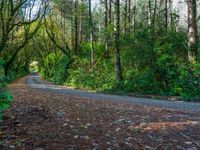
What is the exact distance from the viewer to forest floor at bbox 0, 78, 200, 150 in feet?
Answer: 19.3

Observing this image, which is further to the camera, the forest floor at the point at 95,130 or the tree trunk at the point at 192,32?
the tree trunk at the point at 192,32

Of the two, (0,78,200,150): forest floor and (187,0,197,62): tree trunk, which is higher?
(187,0,197,62): tree trunk

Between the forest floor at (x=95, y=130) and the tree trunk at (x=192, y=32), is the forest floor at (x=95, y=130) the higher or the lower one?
the lower one

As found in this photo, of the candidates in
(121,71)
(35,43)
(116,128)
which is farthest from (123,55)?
(35,43)

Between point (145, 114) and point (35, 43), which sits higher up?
point (35, 43)

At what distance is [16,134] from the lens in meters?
6.28

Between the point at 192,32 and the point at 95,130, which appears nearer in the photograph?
the point at 95,130

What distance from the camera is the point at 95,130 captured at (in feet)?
21.9

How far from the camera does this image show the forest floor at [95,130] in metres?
5.89

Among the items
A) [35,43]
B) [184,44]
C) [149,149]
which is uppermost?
[35,43]

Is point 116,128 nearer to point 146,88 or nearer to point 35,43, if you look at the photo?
point 146,88

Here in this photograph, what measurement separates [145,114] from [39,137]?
11.6 ft

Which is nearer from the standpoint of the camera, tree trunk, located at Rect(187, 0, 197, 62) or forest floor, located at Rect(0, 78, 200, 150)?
forest floor, located at Rect(0, 78, 200, 150)

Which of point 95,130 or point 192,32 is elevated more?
point 192,32
